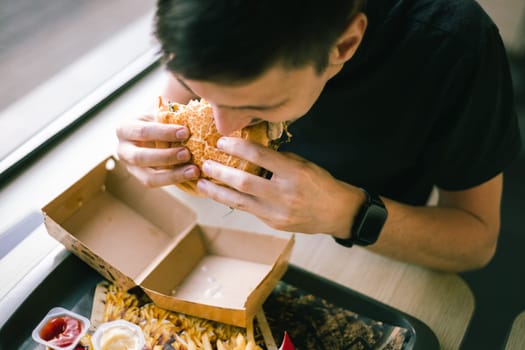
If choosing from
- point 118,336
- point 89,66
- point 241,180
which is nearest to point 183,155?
point 241,180

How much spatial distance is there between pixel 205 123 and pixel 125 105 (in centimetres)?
101

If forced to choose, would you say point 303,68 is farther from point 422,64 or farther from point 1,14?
point 1,14

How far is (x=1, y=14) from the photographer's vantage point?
198 centimetres

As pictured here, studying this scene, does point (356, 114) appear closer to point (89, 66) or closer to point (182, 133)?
point (182, 133)

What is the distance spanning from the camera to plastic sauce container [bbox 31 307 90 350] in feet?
3.78

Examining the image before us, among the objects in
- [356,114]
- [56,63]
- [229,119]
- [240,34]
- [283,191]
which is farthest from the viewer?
[56,63]

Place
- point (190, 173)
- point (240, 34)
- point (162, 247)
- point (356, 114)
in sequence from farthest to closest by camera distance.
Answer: point (162, 247)
point (356, 114)
point (190, 173)
point (240, 34)

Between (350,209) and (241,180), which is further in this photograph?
(350,209)

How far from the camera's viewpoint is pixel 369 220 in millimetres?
1252

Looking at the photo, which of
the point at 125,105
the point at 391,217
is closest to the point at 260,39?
the point at 391,217

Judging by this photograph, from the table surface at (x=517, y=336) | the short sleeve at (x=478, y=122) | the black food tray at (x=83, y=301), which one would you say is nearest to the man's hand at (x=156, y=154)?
the black food tray at (x=83, y=301)

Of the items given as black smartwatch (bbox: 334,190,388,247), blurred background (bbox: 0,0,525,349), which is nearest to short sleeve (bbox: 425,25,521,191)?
black smartwatch (bbox: 334,190,388,247)

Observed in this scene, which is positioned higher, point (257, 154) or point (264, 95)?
point (264, 95)

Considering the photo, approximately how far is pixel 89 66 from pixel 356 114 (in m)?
1.46
